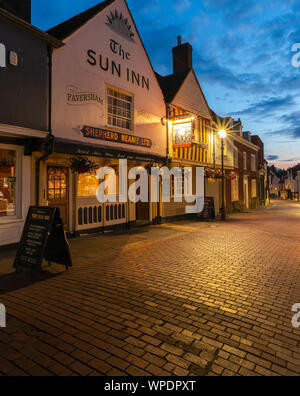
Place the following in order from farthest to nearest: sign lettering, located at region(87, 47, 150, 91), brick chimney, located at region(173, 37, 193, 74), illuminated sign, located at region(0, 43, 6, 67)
A: 1. brick chimney, located at region(173, 37, 193, 74)
2. sign lettering, located at region(87, 47, 150, 91)
3. illuminated sign, located at region(0, 43, 6, 67)

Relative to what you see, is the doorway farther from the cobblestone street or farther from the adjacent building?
the cobblestone street

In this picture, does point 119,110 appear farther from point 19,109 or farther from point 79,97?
point 19,109

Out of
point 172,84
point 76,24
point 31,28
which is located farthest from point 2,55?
point 172,84

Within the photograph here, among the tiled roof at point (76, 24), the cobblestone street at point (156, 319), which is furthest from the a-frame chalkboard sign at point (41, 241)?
the tiled roof at point (76, 24)

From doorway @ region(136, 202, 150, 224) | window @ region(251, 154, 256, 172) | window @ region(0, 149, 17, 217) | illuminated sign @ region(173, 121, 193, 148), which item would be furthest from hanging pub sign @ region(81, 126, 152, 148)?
window @ region(251, 154, 256, 172)

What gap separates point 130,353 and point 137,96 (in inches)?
433

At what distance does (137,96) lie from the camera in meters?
11.6

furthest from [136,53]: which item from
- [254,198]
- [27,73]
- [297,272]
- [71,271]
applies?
[254,198]

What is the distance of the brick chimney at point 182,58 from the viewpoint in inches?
646

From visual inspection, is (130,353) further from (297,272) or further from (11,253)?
(11,253)

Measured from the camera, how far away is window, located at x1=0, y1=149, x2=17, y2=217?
7.47 metres

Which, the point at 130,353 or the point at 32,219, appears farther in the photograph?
the point at 32,219

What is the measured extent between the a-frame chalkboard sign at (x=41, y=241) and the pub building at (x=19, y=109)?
2402 mm

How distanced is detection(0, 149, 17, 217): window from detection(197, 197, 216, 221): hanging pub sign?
1072 centimetres
